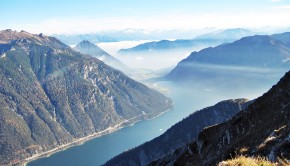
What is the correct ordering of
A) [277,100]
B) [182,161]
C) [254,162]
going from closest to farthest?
[254,162]
[277,100]
[182,161]

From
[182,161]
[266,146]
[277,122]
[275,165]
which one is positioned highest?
[275,165]

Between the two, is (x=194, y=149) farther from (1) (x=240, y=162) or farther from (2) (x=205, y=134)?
(1) (x=240, y=162)

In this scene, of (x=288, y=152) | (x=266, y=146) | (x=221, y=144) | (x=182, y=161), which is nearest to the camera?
(x=288, y=152)

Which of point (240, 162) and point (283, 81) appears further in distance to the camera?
point (283, 81)

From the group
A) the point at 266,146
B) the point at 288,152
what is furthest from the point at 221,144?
the point at 288,152

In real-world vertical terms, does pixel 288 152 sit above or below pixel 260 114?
above

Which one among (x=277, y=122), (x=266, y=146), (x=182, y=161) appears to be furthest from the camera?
(x=182, y=161)

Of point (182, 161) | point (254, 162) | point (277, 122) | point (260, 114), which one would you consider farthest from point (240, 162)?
point (182, 161)

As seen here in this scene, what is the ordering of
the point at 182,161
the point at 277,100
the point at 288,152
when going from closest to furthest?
1. the point at 288,152
2. the point at 277,100
3. the point at 182,161

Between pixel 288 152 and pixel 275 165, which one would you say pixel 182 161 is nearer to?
pixel 288 152
